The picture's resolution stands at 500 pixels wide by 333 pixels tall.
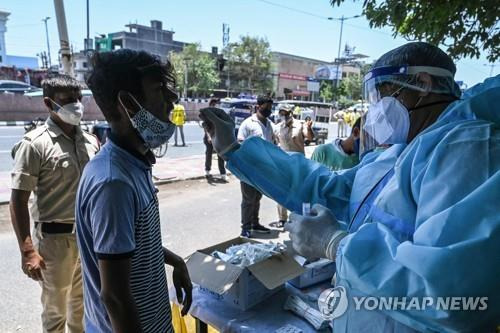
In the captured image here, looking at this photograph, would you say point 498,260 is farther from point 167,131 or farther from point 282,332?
point 167,131

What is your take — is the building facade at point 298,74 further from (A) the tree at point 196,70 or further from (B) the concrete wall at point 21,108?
(B) the concrete wall at point 21,108

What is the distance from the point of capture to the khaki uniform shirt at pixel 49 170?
2117 millimetres

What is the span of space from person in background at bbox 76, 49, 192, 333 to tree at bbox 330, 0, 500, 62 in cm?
325

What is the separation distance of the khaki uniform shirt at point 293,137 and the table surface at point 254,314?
13.5 feet

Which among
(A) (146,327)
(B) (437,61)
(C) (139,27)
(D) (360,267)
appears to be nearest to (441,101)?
(B) (437,61)

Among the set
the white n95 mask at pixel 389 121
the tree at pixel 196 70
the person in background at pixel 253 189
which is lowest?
the person in background at pixel 253 189

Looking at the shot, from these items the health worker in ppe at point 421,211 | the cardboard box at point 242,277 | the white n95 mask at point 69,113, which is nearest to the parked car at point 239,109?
the white n95 mask at point 69,113

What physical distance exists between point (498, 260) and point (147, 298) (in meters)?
1.11

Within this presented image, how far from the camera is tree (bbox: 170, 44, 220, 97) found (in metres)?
38.0

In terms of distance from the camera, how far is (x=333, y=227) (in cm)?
125

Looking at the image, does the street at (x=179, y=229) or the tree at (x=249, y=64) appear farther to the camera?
the tree at (x=249, y=64)

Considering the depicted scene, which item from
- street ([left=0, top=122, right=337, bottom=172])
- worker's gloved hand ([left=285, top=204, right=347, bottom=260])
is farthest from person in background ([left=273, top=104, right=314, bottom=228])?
street ([left=0, top=122, right=337, bottom=172])

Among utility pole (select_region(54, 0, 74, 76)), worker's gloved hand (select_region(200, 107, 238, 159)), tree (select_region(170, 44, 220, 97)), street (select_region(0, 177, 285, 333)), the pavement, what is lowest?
street (select_region(0, 177, 285, 333))

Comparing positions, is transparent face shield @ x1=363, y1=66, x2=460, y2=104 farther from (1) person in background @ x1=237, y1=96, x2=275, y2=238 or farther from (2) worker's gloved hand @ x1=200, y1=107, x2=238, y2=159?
(1) person in background @ x1=237, y1=96, x2=275, y2=238
